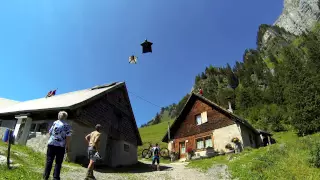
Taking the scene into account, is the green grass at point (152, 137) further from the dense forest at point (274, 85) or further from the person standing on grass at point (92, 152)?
the person standing on grass at point (92, 152)

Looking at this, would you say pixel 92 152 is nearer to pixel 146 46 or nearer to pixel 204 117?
pixel 146 46

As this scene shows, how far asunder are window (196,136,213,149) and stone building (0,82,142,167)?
6.97 metres

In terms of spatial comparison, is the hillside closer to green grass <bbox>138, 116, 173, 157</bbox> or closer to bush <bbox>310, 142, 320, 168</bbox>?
green grass <bbox>138, 116, 173, 157</bbox>

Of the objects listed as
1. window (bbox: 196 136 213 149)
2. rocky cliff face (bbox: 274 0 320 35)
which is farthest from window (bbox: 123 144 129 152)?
rocky cliff face (bbox: 274 0 320 35)

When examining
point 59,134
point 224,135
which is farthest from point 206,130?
point 59,134

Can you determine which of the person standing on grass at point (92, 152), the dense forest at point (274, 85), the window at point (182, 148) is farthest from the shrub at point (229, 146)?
the dense forest at point (274, 85)

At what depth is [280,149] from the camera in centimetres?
1691

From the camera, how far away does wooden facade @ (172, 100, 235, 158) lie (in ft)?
88.7

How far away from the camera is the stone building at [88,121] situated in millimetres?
17516

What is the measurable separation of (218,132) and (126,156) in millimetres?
10213

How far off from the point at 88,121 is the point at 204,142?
14261mm

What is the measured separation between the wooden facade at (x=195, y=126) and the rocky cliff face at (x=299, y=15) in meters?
143

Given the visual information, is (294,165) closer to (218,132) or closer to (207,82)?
(218,132)

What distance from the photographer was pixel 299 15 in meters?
157
